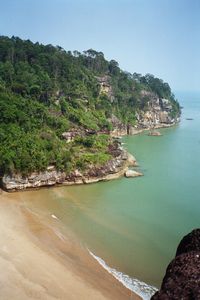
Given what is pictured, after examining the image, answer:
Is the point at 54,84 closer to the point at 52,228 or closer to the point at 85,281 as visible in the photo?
the point at 52,228

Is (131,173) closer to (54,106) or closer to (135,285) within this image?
(54,106)

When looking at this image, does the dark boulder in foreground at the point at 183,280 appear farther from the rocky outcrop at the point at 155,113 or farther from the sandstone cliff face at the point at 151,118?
the rocky outcrop at the point at 155,113

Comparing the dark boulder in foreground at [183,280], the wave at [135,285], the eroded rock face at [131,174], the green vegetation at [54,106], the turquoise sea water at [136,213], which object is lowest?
the wave at [135,285]

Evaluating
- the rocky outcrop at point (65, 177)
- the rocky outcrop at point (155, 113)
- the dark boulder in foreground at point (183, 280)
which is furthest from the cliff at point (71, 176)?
the rocky outcrop at point (155, 113)

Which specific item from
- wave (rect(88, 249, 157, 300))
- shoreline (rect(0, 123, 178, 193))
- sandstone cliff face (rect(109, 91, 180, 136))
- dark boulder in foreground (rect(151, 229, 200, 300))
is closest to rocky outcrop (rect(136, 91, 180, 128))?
sandstone cliff face (rect(109, 91, 180, 136))

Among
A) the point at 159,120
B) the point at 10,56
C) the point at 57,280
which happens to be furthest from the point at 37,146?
the point at 159,120

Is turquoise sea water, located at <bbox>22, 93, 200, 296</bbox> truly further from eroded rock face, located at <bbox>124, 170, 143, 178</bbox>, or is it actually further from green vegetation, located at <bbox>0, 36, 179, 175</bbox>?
green vegetation, located at <bbox>0, 36, 179, 175</bbox>

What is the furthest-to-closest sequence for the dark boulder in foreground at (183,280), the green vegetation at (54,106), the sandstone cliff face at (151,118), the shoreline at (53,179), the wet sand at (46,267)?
1. the sandstone cliff face at (151,118)
2. the green vegetation at (54,106)
3. the shoreline at (53,179)
4. the wet sand at (46,267)
5. the dark boulder in foreground at (183,280)
